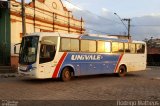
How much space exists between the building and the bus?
1162cm

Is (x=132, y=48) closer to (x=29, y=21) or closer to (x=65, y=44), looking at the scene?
(x=65, y=44)

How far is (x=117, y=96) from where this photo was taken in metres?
13.3

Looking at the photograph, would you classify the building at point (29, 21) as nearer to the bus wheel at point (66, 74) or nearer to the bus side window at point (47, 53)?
the bus wheel at point (66, 74)

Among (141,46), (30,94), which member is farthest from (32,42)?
(141,46)

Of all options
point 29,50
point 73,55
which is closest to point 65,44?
point 73,55

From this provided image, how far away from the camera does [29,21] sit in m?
33.2

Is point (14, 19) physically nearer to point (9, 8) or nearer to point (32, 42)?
point (9, 8)

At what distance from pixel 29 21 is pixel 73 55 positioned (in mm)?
14729

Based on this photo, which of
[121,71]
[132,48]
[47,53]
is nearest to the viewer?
[47,53]

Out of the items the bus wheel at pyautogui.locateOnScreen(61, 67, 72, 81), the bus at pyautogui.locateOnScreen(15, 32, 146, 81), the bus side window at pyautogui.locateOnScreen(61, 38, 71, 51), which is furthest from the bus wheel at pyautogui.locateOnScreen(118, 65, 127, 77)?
the bus side window at pyautogui.locateOnScreen(61, 38, 71, 51)

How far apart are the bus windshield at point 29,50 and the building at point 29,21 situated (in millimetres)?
12091

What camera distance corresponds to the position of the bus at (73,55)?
58.9 ft

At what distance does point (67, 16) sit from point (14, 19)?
11.5 m

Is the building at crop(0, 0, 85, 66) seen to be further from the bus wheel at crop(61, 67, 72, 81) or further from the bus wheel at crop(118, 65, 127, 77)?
the bus wheel at crop(61, 67, 72, 81)
